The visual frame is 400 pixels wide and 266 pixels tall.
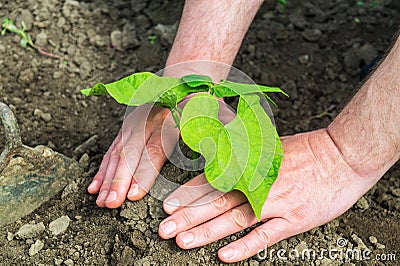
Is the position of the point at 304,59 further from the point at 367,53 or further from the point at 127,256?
the point at 127,256

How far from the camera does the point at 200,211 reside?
1.64 m

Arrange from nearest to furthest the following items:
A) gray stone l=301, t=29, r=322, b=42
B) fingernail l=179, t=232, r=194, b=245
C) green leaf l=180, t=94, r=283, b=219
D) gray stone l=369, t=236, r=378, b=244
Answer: green leaf l=180, t=94, r=283, b=219
fingernail l=179, t=232, r=194, b=245
gray stone l=369, t=236, r=378, b=244
gray stone l=301, t=29, r=322, b=42

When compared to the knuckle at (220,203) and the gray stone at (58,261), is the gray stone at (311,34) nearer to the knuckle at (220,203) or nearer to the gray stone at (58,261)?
the knuckle at (220,203)

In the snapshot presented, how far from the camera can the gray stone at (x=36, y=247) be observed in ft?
5.58

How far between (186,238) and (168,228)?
0.20 ft

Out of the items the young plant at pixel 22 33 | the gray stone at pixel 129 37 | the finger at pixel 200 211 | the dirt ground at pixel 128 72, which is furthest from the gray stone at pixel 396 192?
Answer: the young plant at pixel 22 33

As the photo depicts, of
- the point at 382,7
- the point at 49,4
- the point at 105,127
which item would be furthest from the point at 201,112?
the point at 382,7

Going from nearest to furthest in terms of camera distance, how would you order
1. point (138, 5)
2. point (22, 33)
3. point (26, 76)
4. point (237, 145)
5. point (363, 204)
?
point (237, 145) → point (363, 204) → point (26, 76) → point (22, 33) → point (138, 5)

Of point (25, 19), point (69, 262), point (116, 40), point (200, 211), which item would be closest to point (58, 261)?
point (69, 262)

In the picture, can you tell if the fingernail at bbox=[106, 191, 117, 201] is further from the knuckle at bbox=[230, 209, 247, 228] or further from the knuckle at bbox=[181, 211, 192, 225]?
the knuckle at bbox=[230, 209, 247, 228]

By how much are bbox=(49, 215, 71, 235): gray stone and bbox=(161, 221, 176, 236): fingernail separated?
338 millimetres

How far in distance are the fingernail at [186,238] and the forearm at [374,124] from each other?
525mm

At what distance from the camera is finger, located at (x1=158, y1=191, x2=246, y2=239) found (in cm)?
163

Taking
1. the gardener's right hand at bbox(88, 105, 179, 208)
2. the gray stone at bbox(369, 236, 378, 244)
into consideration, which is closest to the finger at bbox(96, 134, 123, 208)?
the gardener's right hand at bbox(88, 105, 179, 208)
